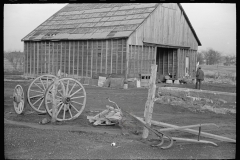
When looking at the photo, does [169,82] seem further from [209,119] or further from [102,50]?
[209,119]

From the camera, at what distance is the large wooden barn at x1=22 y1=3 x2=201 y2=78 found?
1980 centimetres

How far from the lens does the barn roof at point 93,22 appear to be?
20234mm

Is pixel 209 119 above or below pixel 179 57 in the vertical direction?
below

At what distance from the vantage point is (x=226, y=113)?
34.4 feet

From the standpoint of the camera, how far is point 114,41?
19781mm

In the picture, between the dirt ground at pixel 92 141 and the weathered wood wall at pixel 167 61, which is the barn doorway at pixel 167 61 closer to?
the weathered wood wall at pixel 167 61

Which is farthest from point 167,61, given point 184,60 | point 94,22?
point 94,22

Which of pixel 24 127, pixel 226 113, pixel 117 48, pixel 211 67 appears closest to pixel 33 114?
pixel 24 127

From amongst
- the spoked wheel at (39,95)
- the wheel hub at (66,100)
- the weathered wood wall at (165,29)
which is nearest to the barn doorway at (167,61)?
the weathered wood wall at (165,29)

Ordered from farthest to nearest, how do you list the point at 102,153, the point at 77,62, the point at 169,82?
the point at 169,82
the point at 77,62
the point at 102,153

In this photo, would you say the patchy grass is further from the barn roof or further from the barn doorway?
the barn roof

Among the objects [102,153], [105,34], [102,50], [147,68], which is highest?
[105,34]

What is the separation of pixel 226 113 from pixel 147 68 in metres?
10.7

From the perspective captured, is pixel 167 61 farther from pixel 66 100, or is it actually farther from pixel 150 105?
pixel 150 105
